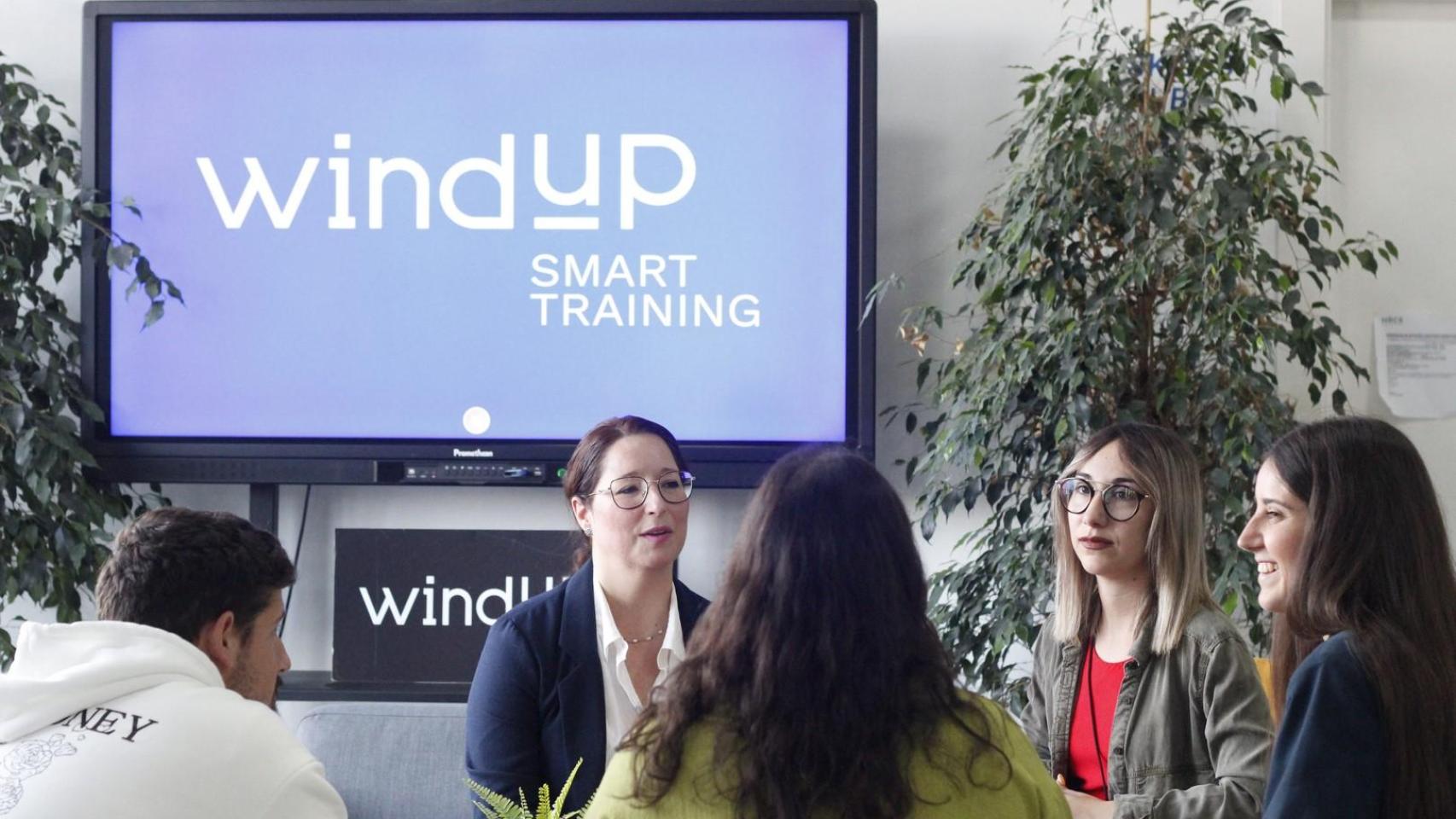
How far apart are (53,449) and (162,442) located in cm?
25

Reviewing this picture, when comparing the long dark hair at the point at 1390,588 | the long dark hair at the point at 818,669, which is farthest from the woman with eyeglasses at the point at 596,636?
the long dark hair at the point at 1390,588

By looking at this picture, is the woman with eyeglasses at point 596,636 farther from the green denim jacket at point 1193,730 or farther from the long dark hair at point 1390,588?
the long dark hair at point 1390,588

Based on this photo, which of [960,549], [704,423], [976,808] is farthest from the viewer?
[960,549]

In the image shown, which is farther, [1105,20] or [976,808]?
[1105,20]

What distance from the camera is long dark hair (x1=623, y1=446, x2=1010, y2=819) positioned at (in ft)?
4.13

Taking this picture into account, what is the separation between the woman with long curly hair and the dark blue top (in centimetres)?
22

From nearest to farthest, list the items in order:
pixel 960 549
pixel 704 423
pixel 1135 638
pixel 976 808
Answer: pixel 976 808 → pixel 1135 638 → pixel 704 423 → pixel 960 549

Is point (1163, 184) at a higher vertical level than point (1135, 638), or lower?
higher

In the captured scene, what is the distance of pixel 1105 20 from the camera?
3244 mm

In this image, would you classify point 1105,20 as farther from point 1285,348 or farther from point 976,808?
point 976,808

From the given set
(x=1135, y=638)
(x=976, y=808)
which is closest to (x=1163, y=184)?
(x=1135, y=638)

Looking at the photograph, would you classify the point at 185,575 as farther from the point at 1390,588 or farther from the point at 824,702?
the point at 1390,588

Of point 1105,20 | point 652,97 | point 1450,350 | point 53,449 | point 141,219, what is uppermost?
point 1105,20

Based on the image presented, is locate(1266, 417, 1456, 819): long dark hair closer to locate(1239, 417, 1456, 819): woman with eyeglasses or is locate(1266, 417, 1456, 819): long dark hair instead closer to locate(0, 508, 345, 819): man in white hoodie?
locate(1239, 417, 1456, 819): woman with eyeglasses
